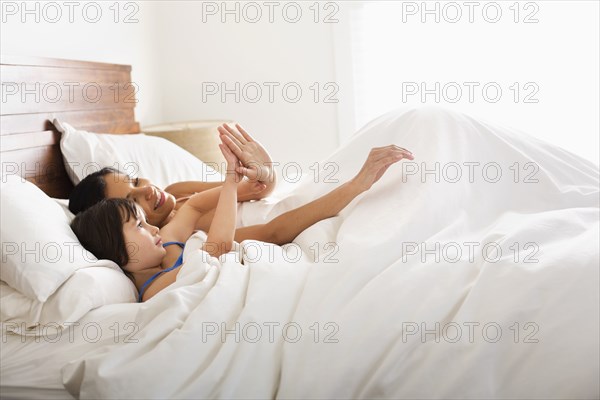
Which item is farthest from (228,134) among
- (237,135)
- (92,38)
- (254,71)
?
(254,71)

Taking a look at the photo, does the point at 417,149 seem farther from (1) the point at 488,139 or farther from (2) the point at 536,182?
(2) the point at 536,182

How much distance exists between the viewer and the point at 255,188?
6.91 ft

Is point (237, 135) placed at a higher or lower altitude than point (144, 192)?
higher

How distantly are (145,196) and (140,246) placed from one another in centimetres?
32

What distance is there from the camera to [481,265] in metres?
1.29

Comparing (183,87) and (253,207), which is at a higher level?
(183,87)

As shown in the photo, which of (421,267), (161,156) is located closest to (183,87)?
(161,156)

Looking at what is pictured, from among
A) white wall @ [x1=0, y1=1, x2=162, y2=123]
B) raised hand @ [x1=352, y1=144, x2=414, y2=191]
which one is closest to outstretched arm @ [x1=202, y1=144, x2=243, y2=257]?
raised hand @ [x1=352, y1=144, x2=414, y2=191]

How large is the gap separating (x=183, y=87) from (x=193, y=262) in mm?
3045

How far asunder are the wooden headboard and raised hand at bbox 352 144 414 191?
3.98 ft

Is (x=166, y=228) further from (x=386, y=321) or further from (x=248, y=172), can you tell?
(x=386, y=321)

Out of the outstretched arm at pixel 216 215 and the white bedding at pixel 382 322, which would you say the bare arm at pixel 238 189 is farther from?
the white bedding at pixel 382 322

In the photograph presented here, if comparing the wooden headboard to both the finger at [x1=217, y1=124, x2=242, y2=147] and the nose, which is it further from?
the finger at [x1=217, y1=124, x2=242, y2=147]

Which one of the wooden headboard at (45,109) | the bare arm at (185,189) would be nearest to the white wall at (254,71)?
the wooden headboard at (45,109)
